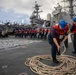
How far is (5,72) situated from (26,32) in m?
19.6

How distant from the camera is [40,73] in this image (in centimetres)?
351

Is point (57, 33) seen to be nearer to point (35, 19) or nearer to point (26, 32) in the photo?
point (26, 32)

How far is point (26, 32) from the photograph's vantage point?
23203 millimetres

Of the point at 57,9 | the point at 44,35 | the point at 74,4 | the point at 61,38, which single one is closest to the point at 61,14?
the point at 57,9

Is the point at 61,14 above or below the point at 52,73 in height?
above

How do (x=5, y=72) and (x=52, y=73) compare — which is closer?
(x=52, y=73)

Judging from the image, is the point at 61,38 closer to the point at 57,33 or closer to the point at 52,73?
the point at 57,33

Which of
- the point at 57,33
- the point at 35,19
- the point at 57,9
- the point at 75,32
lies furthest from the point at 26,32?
the point at 35,19

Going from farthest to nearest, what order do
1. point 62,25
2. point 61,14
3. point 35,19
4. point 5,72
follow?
point 35,19
point 61,14
point 62,25
point 5,72

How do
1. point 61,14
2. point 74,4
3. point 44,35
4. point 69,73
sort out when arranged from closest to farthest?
point 69,73 < point 44,35 < point 61,14 < point 74,4

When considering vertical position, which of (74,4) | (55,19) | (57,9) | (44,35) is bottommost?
(44,35)

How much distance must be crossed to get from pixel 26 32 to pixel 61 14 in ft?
19.8

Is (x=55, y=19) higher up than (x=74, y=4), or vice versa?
(x=74, y=4)

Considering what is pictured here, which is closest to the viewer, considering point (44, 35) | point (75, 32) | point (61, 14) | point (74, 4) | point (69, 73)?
point (69, 73)
